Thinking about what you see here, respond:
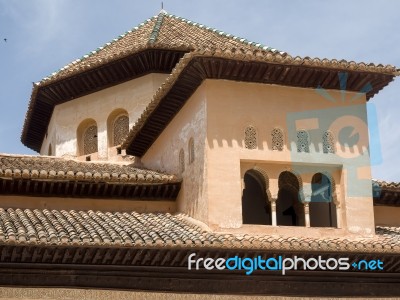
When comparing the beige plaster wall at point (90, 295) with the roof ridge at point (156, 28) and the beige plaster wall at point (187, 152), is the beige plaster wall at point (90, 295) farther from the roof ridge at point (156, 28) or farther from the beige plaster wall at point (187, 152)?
the roof ridge at point (156, 28)

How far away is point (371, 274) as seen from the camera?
33.0ft

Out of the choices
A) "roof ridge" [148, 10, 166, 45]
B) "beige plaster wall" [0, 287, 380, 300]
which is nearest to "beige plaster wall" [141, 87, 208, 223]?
"beige plaster wall" [0, 287, 380, 300]

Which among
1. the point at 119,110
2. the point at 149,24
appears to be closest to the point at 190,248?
the point at 119,110

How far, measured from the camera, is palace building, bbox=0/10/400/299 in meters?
9.30

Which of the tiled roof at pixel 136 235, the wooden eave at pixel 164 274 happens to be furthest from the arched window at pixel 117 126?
the wooden eave at pixel 164 274

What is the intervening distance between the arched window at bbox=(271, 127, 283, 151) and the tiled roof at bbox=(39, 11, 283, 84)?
3378 mm

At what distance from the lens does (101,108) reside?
14.6 meters

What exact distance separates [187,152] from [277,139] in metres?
1.34

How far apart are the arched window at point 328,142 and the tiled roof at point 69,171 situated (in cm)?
217

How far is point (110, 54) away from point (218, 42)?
2.05m

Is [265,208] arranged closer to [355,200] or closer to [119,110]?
[355,200]

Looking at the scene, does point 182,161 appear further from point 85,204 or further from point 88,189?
point 85,204

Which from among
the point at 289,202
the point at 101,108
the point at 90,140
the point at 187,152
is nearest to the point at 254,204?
the point at 289,202

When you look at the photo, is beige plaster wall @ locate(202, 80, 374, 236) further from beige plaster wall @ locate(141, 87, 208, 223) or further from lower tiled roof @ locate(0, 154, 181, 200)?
lower tiled roof @ locate(0, 154, 181, 200)
